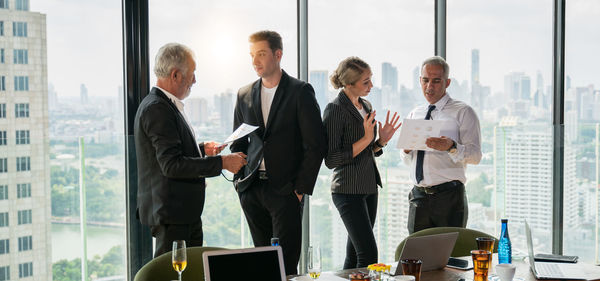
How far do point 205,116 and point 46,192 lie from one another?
1.23 metres

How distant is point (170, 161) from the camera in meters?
3.06

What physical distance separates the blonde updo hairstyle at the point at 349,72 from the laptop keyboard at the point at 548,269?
1.73m

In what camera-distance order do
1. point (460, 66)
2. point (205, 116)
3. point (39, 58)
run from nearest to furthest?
point (39, 58)
point (205, 116)
point (460, 66)

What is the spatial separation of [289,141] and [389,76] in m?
1.73

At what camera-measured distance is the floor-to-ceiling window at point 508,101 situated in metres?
5.14

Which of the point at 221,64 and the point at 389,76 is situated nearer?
the point at 221,64

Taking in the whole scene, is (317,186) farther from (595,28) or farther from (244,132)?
(595,28)

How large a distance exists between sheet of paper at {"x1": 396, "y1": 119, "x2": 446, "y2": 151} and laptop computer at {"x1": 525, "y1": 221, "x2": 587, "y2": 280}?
1.32 metres

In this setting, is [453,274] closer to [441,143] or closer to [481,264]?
[481,264]

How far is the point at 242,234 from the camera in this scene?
4.65 meters

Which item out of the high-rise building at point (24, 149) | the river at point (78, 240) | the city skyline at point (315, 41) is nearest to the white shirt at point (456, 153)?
the city skyline at point (315, 41)

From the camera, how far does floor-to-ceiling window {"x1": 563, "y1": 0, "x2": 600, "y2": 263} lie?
525cm

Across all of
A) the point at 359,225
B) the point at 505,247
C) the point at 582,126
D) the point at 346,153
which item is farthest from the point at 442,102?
the point at 582,126

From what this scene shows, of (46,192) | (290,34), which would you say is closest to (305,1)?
(290,34)
